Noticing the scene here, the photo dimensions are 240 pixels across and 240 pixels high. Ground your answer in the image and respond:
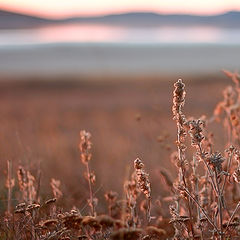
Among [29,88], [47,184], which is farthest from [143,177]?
[29,88]

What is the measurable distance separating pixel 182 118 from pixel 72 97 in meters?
24.0

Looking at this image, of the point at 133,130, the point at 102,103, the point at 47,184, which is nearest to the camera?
the point at 47,184

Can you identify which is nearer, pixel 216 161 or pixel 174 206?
pixel 216 161

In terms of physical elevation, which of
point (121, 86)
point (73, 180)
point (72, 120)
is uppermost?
point (121, 86)

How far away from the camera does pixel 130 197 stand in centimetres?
289

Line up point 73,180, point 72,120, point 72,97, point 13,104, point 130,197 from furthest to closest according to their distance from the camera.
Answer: point 72,97, point 13,104, point 72,120, point 73,180, point 130,197

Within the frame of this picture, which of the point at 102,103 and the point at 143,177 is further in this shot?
the point at 102,103

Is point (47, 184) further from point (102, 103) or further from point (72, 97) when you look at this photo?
point (72, 97)

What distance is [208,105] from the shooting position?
19031 millimetres

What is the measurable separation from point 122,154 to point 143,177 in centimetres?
772

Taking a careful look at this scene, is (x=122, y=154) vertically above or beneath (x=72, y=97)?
beneath

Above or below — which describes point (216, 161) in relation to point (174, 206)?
above

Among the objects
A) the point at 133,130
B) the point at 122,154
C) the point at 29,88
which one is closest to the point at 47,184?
the point at 122,154

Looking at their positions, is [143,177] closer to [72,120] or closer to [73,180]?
[73,180]
